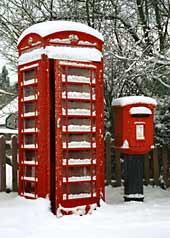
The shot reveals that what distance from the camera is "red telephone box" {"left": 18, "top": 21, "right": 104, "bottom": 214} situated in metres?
7.23

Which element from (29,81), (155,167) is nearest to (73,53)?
(29,81)

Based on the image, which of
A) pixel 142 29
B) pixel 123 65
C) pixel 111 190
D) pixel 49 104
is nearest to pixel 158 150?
pixel 111 190

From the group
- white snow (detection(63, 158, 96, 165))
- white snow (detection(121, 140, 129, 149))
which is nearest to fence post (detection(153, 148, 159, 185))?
white snow (detection(121, 140, 129, 149))

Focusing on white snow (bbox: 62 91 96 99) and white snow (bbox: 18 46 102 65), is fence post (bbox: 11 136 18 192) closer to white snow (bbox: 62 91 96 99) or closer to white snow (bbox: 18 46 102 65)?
white snow (bbox: 18 46 102 65)

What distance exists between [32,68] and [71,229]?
8.69ft

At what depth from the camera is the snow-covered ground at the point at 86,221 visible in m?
6.05

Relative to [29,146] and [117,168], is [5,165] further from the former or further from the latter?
[117,168]

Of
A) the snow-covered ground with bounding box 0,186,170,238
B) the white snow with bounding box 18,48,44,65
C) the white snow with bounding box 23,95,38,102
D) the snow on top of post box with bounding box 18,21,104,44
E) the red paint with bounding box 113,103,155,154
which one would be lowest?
the snow-covered ground with bounding box 0,186,170,238

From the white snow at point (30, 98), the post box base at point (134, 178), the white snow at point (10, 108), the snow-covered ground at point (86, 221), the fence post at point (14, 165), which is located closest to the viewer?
the snow-covered ground at point (86, 221)

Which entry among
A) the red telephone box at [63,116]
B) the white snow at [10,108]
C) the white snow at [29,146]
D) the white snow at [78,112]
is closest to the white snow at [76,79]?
the red telephone box at [63,116]

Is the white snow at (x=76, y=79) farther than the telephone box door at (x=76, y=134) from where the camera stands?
Yes

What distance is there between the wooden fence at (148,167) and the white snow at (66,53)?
278 cm

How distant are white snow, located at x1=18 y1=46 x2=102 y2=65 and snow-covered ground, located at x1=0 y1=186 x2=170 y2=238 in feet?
7.27

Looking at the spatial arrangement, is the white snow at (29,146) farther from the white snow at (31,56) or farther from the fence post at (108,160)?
the fence post at (108,160)
